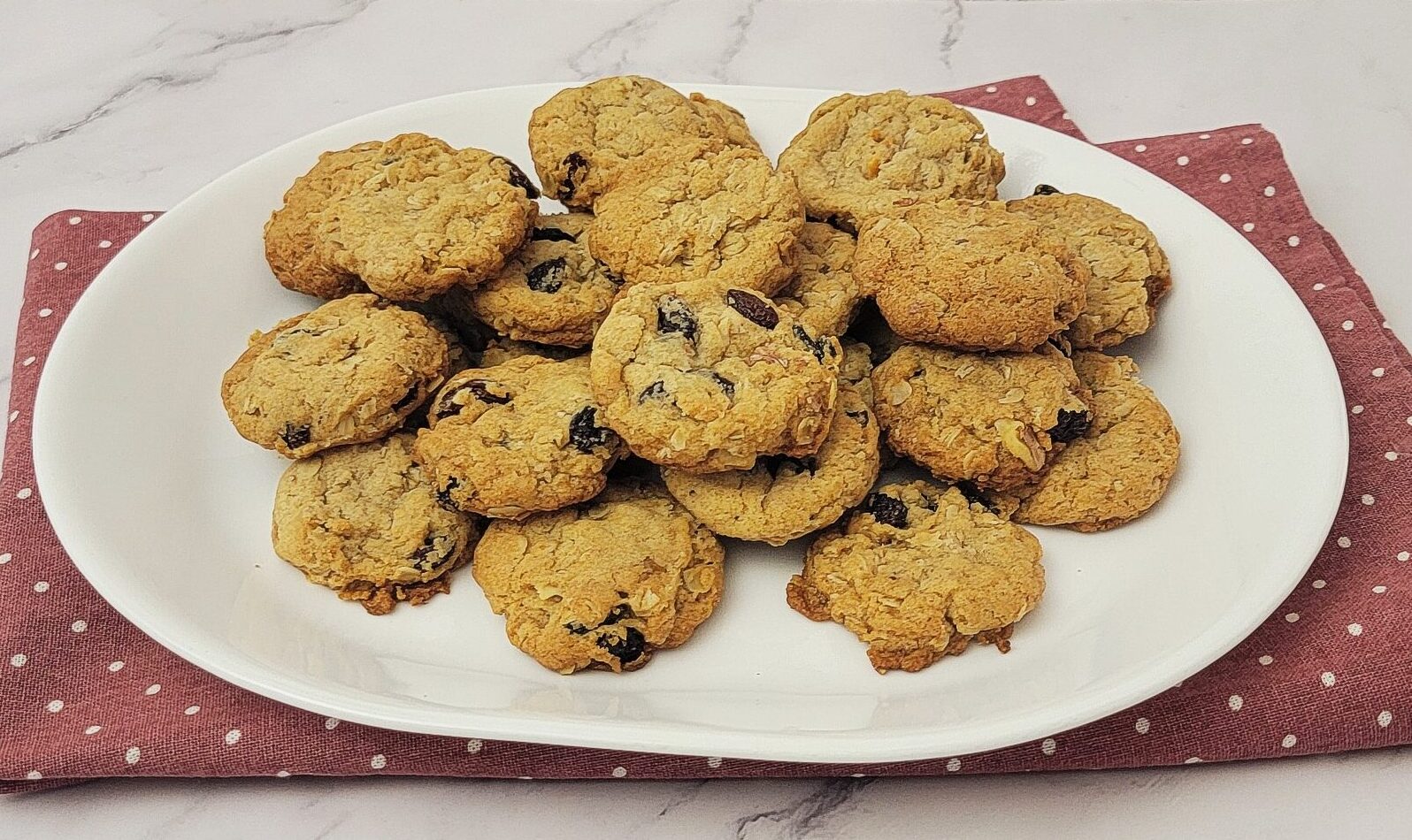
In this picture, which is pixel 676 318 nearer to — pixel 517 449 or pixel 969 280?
pixel 517 449

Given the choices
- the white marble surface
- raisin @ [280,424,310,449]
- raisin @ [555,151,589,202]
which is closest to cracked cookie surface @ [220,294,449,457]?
raisin @ [280,424,310,449]

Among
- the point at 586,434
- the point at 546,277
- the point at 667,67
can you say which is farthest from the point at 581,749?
the point at 667,67

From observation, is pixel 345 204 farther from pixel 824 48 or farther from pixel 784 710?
pixel 824 48

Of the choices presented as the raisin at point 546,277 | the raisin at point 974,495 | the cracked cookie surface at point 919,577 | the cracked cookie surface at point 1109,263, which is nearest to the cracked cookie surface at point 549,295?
the raisin at point 546,277

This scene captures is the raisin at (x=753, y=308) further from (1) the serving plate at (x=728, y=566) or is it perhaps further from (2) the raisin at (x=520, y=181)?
(2) the raisin at (x=520, y=181)

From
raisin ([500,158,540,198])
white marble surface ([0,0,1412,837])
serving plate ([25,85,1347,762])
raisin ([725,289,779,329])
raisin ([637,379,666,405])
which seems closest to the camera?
serving plate ([25,85,1347,762])

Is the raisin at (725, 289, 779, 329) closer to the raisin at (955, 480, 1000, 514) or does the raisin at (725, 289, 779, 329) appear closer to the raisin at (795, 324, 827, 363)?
the raisin at (795, 324, 827, 363)

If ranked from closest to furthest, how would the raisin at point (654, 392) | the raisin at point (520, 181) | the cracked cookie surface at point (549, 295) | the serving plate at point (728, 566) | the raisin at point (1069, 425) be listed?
the serving plate at point (728, 566), the raisin at point (654, 392), the raisin at point (1069, 425), the cracked cookie surface at point (549, 295), the raisin at point (520, 181)
